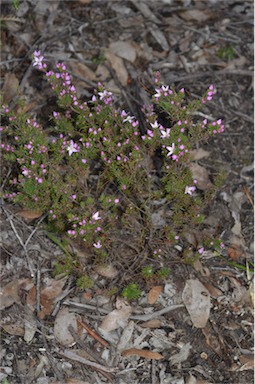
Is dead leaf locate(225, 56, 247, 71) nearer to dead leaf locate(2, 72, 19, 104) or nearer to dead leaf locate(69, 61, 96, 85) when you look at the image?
dead leaf locate(69, 61, 96, 85)

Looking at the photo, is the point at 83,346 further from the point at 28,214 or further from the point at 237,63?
the point at 237,63

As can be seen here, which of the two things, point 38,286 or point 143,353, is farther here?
point 38,286

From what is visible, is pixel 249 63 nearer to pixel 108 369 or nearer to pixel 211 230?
pixel 211 230

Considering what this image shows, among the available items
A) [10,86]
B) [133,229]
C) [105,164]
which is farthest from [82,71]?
[133,229]

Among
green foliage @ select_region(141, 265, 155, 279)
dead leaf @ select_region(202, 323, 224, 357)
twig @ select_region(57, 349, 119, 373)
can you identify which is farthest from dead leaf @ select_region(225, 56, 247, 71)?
twig @ select_region(57, 349, 119, 373)

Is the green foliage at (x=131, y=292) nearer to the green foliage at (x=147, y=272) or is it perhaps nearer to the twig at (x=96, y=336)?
the green foliage at (x=147, y=272)

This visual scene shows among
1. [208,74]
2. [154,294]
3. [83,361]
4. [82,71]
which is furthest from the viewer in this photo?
[208,74]

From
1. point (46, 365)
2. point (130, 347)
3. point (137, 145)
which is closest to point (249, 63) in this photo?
point (137, 145)
